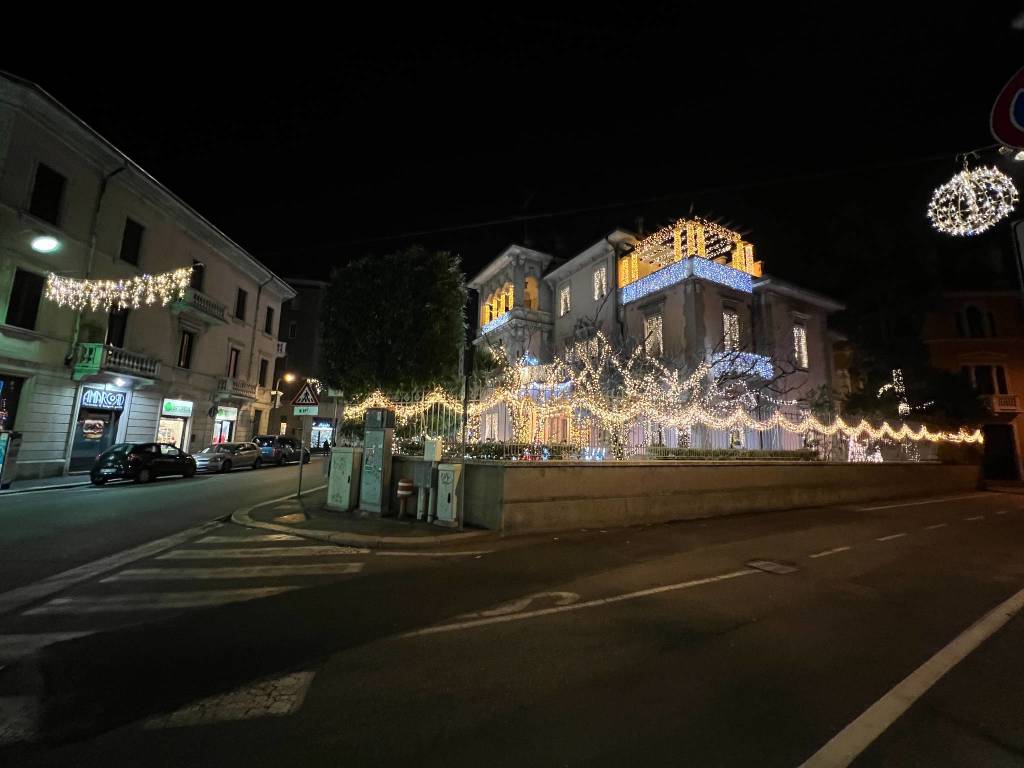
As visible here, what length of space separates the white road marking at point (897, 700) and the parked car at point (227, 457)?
23418 mm

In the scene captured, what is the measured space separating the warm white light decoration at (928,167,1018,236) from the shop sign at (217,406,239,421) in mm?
29826

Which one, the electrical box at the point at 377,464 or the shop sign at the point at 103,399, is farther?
the shop sign at the point at 103,399

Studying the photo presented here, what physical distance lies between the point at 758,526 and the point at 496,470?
6277 millimetres

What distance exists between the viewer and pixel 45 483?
15.1 meters

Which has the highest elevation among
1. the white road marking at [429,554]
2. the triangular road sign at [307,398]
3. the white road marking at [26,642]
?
the triangular road sign at [307,398]

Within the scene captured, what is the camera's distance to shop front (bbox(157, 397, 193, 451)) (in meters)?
22.1

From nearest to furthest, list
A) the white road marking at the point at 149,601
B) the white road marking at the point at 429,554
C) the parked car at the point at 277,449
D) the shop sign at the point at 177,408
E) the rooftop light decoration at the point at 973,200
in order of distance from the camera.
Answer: the white road marking at the point at 149,601
the rooftop light decoration at the point at 973,200
the white road marking at the point at 429,554
the shop sign at the point at 177,408
the parked car at the point at 277,449

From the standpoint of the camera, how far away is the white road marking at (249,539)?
26.6ft

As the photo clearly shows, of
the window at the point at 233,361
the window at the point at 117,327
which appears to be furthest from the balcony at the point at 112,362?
the window at the point at 233,361

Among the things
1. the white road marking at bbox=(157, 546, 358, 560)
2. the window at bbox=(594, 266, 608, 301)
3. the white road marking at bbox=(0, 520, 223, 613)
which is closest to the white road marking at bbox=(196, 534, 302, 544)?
the white road marking at bbox=(0, 520, 223, 613)

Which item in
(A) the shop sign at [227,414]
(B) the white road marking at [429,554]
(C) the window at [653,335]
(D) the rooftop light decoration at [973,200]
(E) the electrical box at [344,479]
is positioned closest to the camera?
(D) the rooftop light decoration at [973,200]

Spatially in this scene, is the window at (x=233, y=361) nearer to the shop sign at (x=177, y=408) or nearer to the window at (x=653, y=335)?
the shop sign at (x=177, y=408)

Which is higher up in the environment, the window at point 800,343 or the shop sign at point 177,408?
the window at point 800,343

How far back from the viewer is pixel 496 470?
29.7ft
